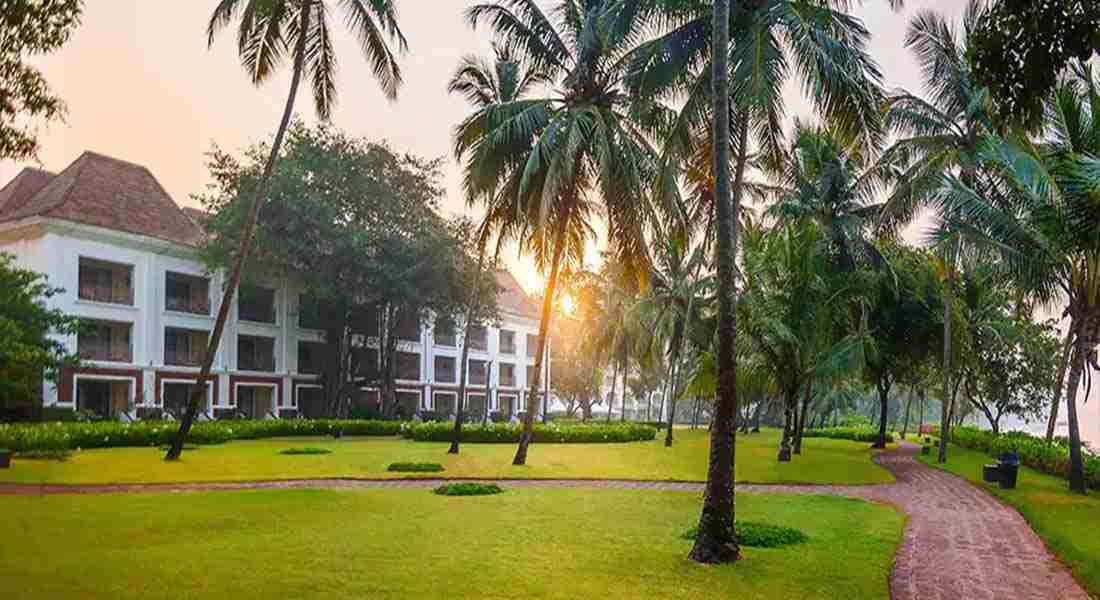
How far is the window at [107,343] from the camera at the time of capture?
36.8 meters

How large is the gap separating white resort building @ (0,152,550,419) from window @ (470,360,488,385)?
13.1 m

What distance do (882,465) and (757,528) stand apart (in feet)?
54.1

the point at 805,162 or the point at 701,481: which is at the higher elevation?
Answer: the point at 805,162

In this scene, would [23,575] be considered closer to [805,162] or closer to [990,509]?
[990,509]

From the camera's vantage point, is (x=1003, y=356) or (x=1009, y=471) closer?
(x=1009, y=471)

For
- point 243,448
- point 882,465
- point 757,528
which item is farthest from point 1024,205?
point 243,448

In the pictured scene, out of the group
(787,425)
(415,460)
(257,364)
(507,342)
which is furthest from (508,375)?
(415,460)

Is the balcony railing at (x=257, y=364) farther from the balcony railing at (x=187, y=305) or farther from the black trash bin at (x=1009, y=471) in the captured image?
the black trash bin at (x=1009, y=471)

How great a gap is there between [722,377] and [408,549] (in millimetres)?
3853

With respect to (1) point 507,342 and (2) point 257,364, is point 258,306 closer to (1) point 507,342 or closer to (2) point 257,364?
(2) point 257,364

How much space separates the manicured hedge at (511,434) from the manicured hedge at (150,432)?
3.15 metres

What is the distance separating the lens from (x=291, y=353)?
47312mm

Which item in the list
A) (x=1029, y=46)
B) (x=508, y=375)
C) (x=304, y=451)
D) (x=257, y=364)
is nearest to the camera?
(x=1029, y=46)

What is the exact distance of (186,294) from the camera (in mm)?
43094
